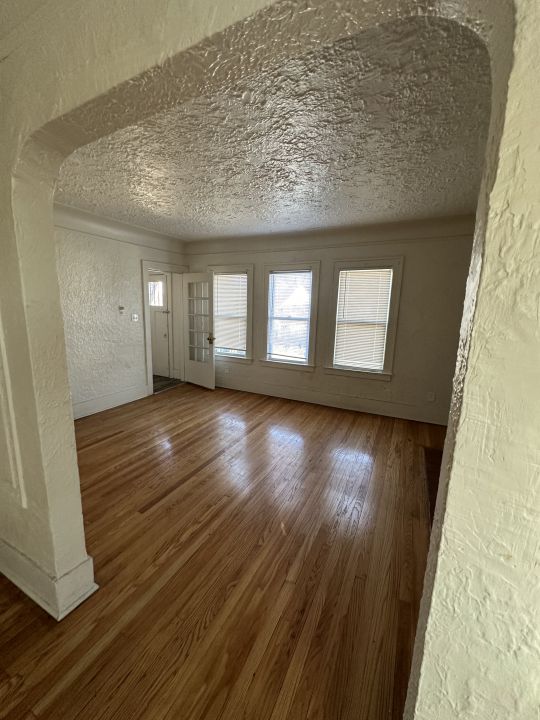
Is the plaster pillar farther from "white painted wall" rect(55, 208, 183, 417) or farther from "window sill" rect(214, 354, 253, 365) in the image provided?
"window sill" rect(214, 354, 253, 365)

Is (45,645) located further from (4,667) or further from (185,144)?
(185,144)

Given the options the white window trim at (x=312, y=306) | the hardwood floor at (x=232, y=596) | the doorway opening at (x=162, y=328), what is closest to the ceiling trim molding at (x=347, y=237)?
the white window trim at (x=312, y=306)

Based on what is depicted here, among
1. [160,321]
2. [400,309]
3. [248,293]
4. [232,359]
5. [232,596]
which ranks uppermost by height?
[248,293]

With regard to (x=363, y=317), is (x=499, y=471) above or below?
below

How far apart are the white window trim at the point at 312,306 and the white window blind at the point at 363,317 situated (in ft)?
1.08

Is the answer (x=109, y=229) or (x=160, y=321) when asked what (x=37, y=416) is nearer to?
(x=109, y=229)

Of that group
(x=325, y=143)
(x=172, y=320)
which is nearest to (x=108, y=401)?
(x=172, y=320)

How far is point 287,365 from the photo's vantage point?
4.49m

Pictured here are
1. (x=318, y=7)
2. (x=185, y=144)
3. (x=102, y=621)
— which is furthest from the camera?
(x=185, y=144)

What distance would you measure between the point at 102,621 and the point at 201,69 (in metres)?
2.11

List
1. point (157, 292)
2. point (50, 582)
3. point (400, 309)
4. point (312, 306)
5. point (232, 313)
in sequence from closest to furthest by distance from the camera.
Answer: point (50, 582) → point (400, 309) → point (312, 306) → point (232, 313) → point (157, 292)

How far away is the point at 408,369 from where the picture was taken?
3732 mm

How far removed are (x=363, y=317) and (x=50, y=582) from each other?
3776 mm

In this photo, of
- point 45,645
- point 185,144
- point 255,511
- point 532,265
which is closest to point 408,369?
point 255,511
